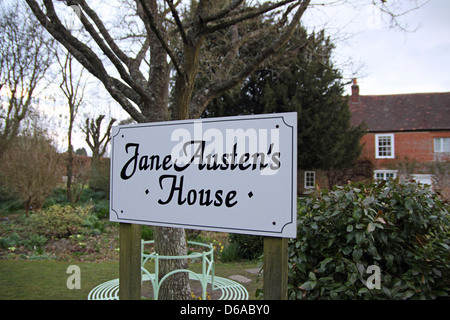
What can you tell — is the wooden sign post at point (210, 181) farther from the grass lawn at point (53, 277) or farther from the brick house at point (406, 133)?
the brick house at point (406, 133)

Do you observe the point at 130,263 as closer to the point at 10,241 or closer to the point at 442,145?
the point at 10,241

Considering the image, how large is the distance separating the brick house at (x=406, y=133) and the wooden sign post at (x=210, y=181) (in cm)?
2087

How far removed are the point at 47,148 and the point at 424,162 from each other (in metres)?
21.3

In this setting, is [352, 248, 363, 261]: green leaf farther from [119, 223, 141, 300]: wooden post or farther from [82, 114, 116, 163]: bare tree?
[82, 114, 116, 163]: bare tree

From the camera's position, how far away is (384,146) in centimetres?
2234

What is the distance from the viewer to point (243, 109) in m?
16.8

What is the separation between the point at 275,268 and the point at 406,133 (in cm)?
2375

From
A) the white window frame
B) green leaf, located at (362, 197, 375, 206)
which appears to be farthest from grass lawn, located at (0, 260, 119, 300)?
the white window frame

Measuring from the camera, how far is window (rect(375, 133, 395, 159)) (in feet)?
72.7

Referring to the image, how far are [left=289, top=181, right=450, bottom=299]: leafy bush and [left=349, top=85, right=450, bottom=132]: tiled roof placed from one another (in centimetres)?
2168

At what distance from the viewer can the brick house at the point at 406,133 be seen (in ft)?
70.0

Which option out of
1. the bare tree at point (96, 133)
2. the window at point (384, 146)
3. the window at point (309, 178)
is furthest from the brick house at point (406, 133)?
the bare tree at point (96, 133)
